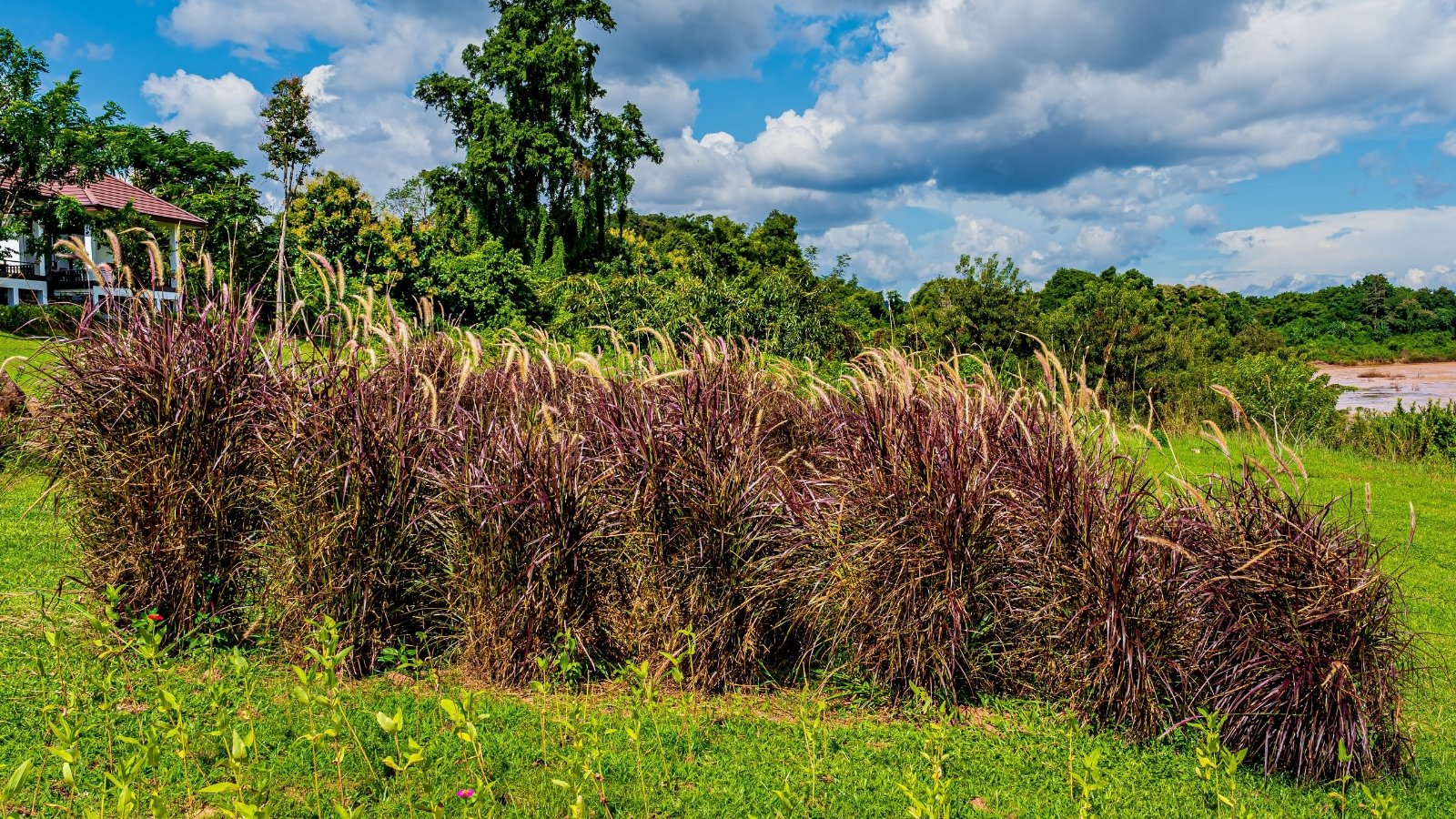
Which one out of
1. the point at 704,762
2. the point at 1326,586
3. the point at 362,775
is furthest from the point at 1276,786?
the point at 362,775

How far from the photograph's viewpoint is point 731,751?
13.2ft

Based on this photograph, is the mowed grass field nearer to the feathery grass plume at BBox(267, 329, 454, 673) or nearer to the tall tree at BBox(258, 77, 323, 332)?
the feathery grass plume at BBox(267, 329, 454, 673)

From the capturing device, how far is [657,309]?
1554cm

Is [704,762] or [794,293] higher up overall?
[794,293]

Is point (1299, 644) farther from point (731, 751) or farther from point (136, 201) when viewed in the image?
point (136, 201)

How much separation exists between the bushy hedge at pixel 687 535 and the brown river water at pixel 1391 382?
35546 mm

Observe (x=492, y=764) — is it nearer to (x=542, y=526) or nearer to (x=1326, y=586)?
(x=542, y=526)

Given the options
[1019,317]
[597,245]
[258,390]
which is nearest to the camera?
[258,390]

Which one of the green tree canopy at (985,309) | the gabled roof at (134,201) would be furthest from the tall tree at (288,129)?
the green tree canopy at (985,309)

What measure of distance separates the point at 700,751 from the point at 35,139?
1135 inches

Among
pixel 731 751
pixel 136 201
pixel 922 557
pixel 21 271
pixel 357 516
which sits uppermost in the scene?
pixel 136 201

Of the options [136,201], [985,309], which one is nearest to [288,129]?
[136,201]

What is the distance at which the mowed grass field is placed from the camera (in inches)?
141

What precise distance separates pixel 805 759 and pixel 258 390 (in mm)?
3650
